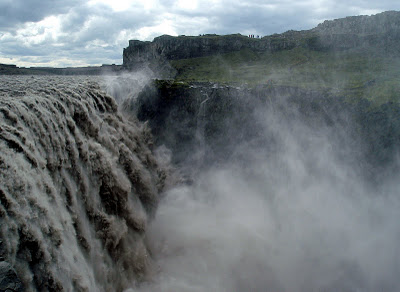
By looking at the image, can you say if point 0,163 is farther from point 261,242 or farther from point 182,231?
point 261,242

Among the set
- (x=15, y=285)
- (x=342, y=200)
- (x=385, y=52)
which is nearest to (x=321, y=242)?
(x=342, y=200)

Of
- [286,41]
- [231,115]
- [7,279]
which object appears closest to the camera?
[7,279]

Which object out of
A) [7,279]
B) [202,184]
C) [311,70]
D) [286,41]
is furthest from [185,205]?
[286,41]

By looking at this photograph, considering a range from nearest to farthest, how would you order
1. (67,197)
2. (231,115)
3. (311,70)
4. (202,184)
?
(67,197), (202,184), (231,115), (311,70)

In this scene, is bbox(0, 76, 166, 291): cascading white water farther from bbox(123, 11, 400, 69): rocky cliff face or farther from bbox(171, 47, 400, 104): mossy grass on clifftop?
bbox(123, 11, 400, 69): rocky cliff face

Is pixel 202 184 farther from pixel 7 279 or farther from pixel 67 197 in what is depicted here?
pixel 7 279

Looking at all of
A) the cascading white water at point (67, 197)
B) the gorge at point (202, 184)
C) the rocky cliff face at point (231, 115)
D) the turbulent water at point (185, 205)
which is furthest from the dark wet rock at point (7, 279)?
the rocky cliff face at point (231, 115)

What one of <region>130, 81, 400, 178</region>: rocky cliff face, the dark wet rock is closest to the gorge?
the dark wet rock

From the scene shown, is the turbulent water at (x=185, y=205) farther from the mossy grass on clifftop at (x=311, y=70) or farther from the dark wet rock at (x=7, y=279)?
the mossy grass on clifftop at (x=311, y=70)
